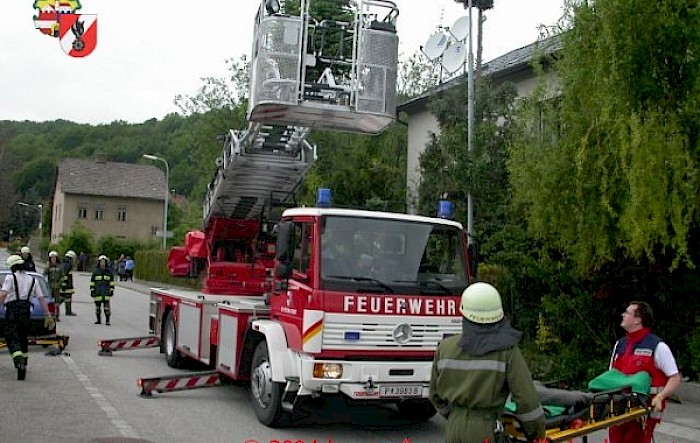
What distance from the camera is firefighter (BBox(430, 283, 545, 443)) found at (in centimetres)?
437

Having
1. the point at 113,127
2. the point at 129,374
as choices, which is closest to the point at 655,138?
the point at 129,374

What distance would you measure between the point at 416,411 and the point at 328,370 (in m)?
2.10

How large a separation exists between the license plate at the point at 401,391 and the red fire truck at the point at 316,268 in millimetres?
10

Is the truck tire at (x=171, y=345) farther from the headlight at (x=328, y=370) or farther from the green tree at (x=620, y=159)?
the green tree at (x=620, y=159)

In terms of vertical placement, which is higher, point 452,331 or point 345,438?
point 452,331

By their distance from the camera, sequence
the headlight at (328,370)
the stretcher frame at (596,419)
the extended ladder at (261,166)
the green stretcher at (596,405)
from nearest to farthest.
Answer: the stretcher frame at (596,419) → the green stretcher at (596,405) → the headlight at (328,370) → the extended ladder at (261,166)

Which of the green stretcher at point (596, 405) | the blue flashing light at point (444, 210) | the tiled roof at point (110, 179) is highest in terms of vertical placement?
the tiled roof at point (110, 179)

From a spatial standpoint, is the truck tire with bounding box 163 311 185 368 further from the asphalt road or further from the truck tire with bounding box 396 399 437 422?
the truck tire with bounding box 396 399 437 422

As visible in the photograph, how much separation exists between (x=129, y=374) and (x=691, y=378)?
321 inches

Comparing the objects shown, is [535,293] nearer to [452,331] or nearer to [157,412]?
[452,331]

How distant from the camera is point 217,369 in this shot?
35.3ft

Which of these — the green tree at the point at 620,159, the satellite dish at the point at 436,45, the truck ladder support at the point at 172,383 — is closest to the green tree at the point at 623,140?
the green tree at the point at 620,159

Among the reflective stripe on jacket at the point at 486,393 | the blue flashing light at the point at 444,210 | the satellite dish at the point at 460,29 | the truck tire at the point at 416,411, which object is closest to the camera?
the reflective stripe on jacket at the point at 486,393

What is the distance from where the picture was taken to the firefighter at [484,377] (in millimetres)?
4371
